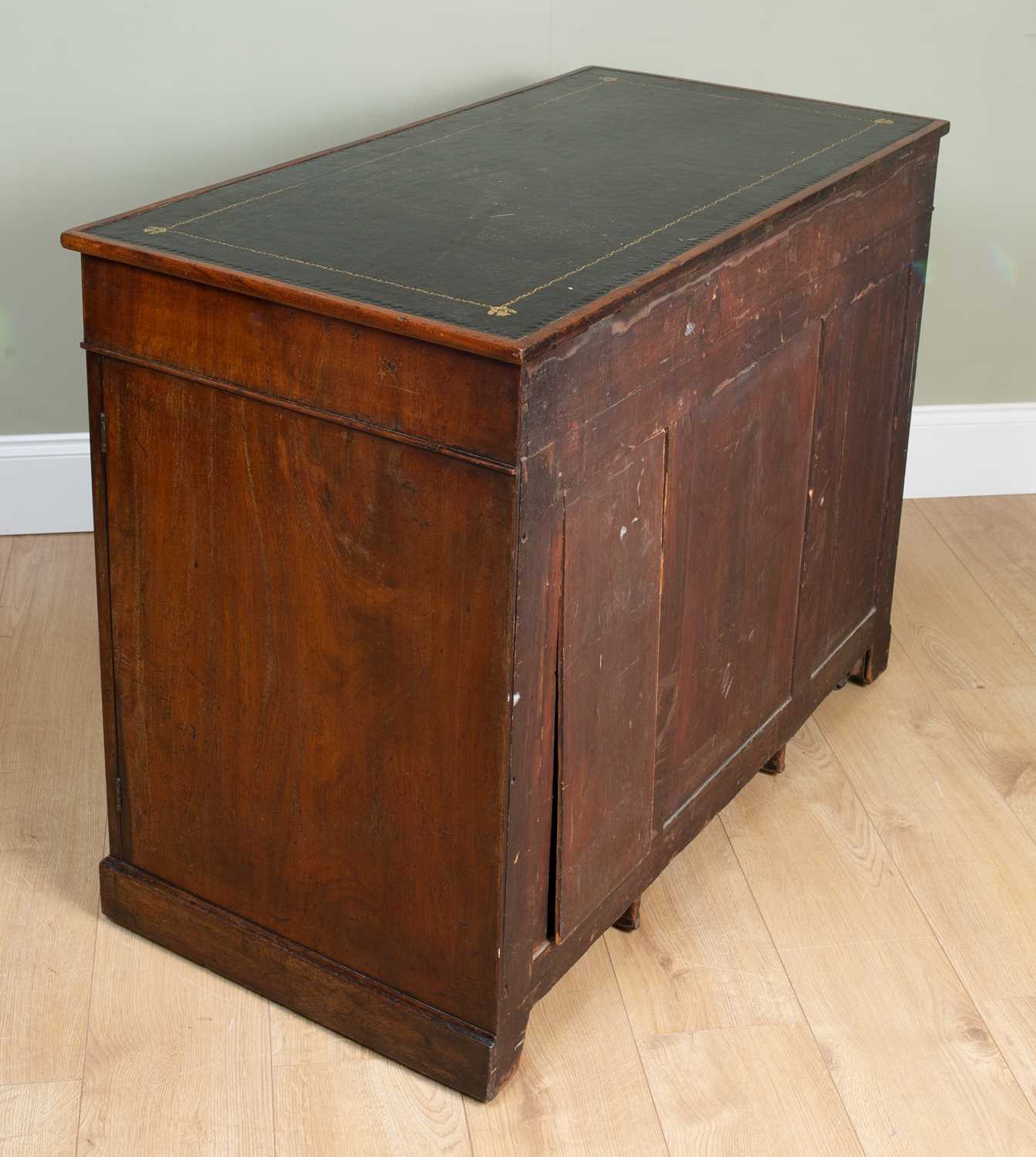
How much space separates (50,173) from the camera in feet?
8.51

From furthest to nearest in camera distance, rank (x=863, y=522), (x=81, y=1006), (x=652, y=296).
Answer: (x=863, y=522) < (x=81, y=1006) < (x=652, y=296)

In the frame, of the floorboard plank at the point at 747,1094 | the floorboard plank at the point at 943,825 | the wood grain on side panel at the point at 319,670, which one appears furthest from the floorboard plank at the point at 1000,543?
the wood grain on side panel at the point at 319,670

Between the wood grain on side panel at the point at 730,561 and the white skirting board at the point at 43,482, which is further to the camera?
the white skirting board at the point at 43,482

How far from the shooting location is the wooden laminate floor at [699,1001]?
64.4 inches

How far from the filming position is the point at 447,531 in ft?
4.78

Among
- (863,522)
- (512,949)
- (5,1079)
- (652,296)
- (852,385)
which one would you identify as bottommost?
(5,1079)

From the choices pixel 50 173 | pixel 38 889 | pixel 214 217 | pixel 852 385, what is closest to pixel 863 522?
pixel 852 385

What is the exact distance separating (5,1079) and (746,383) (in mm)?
1114

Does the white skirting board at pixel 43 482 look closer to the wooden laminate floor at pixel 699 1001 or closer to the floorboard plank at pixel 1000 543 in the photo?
the wooden laminate floor at pixel 699 1001

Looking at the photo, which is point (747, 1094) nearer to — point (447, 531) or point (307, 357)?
point (447, 531)

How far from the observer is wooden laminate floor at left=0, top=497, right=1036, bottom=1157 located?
5.37ft

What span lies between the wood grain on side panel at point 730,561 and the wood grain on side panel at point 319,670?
0.31m

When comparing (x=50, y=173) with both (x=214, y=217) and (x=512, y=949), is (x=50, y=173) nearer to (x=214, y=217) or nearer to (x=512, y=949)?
(x=214, y=217)

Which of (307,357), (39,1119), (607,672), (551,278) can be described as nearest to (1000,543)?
(607,672)
